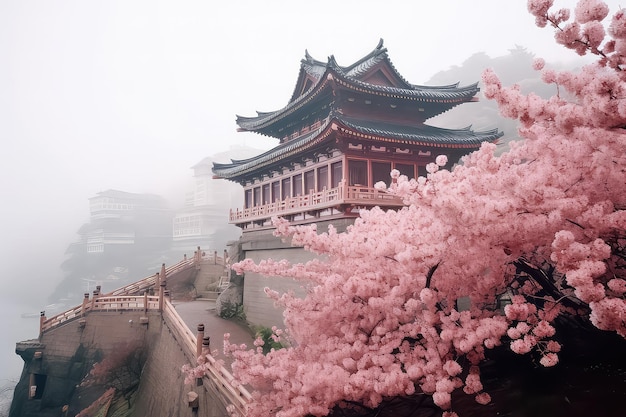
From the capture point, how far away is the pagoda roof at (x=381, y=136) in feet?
40.0

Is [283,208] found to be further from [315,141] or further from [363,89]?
[363,89]

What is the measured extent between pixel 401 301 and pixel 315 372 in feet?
6.59

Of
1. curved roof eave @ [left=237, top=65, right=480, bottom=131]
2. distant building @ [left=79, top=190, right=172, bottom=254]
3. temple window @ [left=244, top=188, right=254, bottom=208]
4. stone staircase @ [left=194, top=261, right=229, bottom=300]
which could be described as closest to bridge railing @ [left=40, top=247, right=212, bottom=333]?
stone staircase @ [left=194, top=261, right=229, bottom=300]

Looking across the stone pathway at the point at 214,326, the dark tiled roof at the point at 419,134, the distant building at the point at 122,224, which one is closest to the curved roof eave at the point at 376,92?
the dark tiled roof at the point at 419,134

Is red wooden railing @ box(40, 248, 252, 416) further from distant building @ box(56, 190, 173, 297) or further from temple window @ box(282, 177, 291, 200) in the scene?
distant building @ box(56, 190, 173, 297)

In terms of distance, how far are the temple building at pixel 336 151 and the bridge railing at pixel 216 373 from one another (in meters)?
3.98

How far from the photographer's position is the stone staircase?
90.4 feet

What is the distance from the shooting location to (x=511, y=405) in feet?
17.8

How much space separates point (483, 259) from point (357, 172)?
9.04 metres

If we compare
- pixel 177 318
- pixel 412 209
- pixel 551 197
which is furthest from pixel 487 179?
pixel 177 318

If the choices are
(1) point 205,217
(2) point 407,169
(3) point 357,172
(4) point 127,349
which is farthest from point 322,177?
(1) point 205,217

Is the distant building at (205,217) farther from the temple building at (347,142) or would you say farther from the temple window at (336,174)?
the temple window at (336,174)

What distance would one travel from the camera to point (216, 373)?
423 inches

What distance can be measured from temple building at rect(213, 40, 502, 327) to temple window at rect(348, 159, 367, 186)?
4 cm
